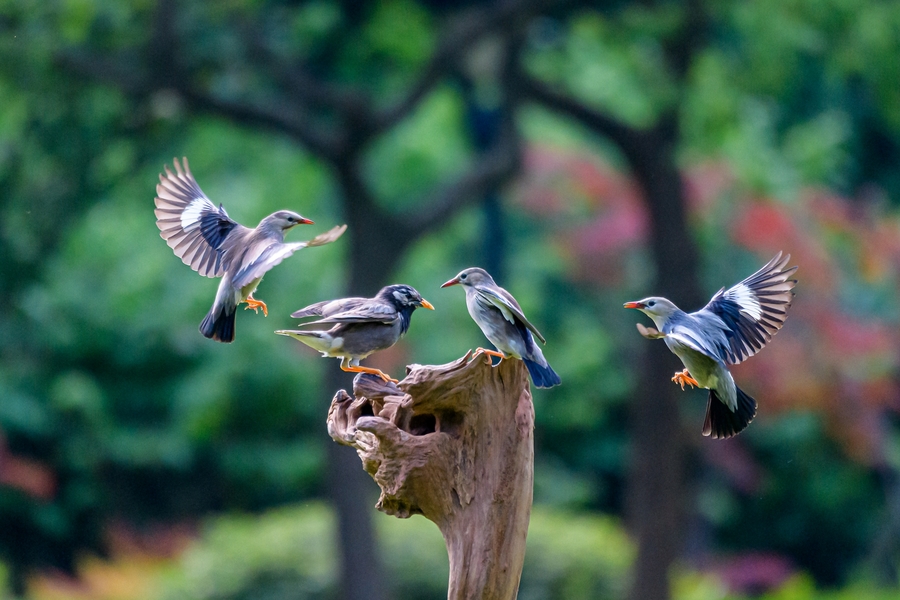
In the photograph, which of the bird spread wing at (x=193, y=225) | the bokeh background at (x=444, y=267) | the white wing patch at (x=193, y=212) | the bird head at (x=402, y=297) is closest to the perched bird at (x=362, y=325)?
the bird head at (x=402, y=297)

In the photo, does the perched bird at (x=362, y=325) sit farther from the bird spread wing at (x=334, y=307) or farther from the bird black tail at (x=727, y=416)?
the bird black tail at (x=727, y=416)

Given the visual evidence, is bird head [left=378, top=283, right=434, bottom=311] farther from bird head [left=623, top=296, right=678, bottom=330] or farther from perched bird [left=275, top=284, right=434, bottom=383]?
bird head [left=623, top=296, right=678, bottom=330]

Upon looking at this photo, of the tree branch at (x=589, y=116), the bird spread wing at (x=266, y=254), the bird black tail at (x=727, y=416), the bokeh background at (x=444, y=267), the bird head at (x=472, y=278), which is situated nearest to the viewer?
the bird spread wing at (x=266, y=254)

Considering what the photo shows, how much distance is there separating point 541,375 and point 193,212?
4.69 feet

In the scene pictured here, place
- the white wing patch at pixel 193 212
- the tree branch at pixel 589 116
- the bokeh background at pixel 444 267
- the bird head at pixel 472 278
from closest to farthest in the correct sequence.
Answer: the bird head at pixel 472 278, the white wing patch at pixel 193 212, the bokeh background at pixel 444 267, the tree branch at pixel 589 116

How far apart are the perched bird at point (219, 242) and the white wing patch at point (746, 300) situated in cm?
133

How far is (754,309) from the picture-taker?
3.64 m

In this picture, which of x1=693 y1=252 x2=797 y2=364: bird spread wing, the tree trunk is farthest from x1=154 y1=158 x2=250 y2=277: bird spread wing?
the tree trunk

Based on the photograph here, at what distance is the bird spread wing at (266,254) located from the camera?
126 inches

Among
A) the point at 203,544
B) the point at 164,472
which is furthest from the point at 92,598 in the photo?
the point at 164,472

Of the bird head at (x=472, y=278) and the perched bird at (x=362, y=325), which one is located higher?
the bird head at (x=472, y=278)

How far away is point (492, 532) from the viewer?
149 inches

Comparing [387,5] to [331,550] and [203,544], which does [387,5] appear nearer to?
[331,550]

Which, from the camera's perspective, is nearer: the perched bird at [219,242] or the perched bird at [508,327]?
the perched bird at [508,327]
